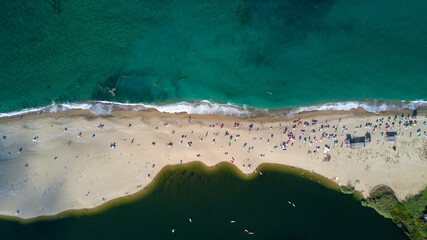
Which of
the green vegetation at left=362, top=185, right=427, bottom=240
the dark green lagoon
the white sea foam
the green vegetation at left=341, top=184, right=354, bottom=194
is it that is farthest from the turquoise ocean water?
the green vegetation at left=362, top=185, right=427, bottom=240

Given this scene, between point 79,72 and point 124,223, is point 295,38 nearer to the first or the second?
point 79,72

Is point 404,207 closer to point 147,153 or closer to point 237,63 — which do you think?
point 237,63

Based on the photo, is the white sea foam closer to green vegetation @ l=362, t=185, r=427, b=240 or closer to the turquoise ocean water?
the turquoise ocean water

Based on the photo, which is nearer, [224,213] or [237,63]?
[237,63]

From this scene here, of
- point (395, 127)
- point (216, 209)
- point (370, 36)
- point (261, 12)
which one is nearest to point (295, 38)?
point (261, 12)

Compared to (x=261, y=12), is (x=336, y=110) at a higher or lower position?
lower

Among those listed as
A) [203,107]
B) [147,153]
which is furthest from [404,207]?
[147,153]
